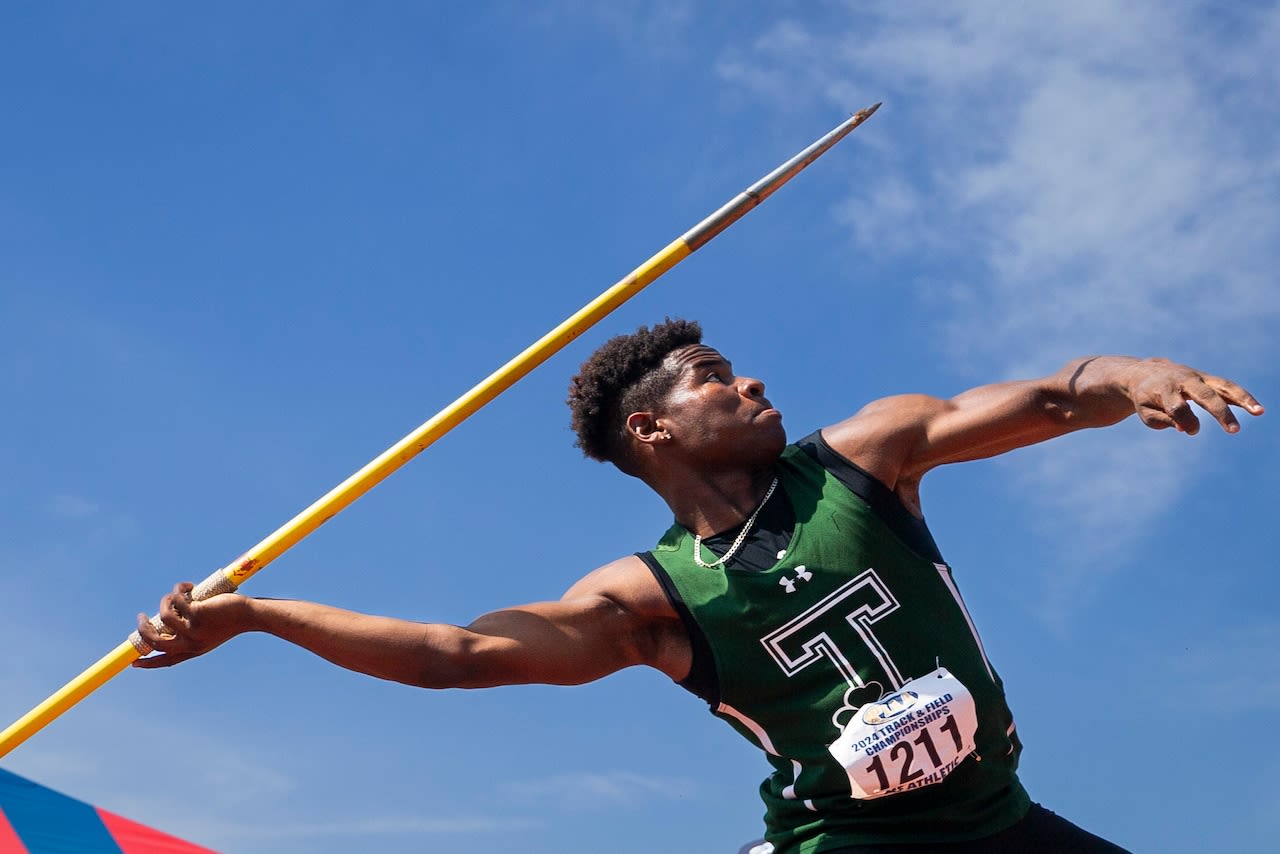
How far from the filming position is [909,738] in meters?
5.04

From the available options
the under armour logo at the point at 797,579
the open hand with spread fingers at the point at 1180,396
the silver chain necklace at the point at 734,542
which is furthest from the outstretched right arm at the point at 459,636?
the open hand with spread fingers at the point at 1180,396

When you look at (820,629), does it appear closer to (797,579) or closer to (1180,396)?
(797,579)

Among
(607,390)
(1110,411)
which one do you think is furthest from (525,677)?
(1110,411)

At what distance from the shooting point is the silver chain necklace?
5.42 meters

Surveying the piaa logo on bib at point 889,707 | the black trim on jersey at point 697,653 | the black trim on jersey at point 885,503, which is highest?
the black trim on jersey at point 885,503

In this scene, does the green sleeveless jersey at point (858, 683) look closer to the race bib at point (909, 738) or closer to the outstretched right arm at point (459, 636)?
the race bib at point (909, 738)

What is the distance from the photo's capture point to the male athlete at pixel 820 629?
5066 mm

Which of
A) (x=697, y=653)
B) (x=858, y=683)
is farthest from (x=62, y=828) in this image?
(x=858, y=683)

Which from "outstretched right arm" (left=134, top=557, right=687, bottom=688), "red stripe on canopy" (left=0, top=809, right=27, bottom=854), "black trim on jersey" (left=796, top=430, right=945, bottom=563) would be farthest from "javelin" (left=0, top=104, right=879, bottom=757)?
"black trim on jersey" (left=796, top=430, right=945, bottom=563)

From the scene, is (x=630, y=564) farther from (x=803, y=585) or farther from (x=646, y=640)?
Result: (x=803, y=585)

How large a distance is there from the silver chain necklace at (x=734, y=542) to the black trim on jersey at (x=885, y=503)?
259 millimetres

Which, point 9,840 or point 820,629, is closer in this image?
point 820,629

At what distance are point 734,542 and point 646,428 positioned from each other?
0.71 m

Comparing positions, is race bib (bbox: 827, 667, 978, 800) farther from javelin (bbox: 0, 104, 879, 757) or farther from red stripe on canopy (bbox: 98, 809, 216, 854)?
red stripe on canopy (bbox: 98, 809, 216, 854)
